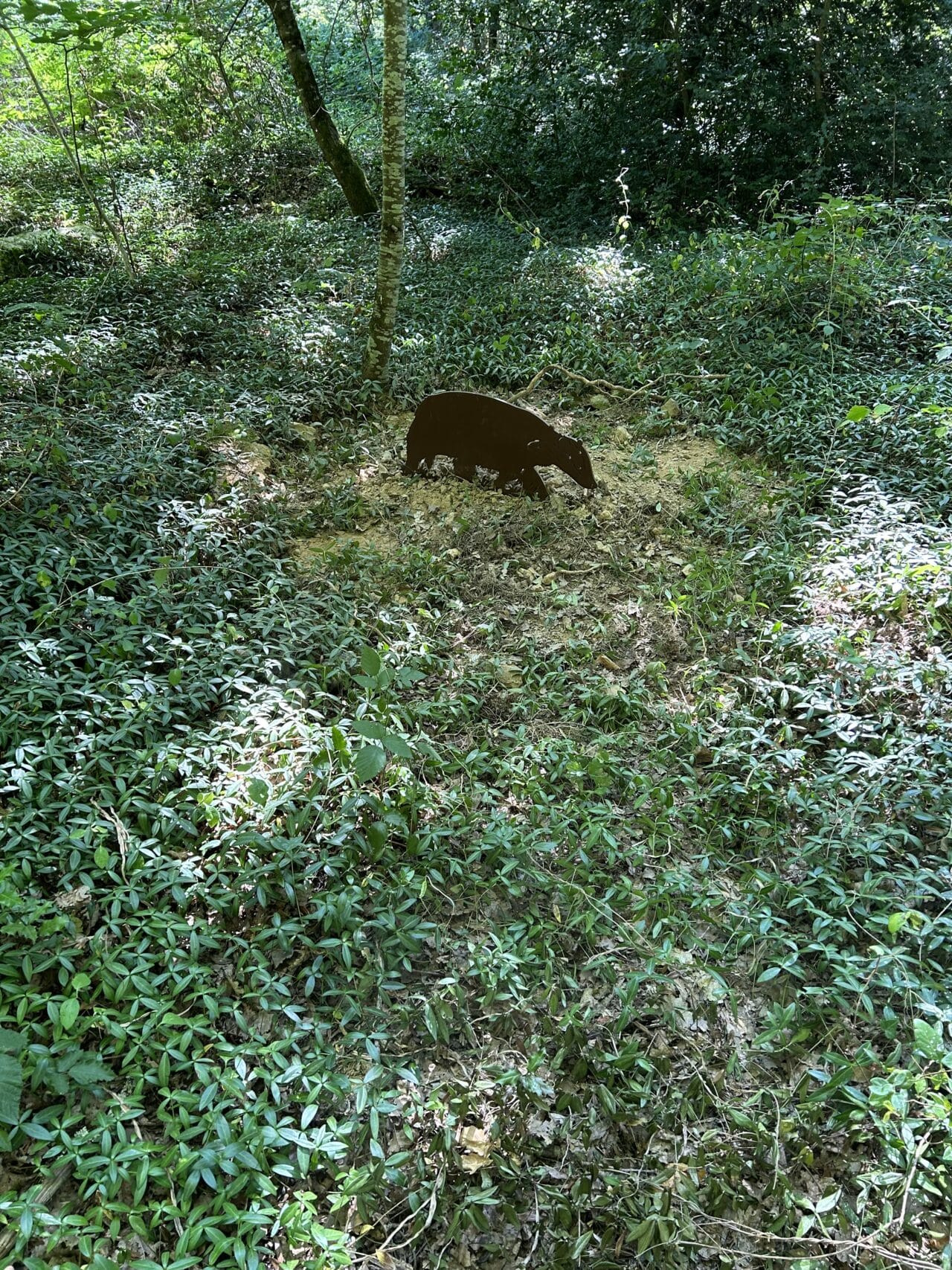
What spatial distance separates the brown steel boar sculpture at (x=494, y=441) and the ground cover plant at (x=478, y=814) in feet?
0.62

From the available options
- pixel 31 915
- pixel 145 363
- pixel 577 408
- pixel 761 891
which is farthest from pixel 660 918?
pixel 145 363

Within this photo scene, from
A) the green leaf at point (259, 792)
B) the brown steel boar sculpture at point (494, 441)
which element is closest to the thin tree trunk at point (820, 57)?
the brown steel boar sculpture at point (494, 441)

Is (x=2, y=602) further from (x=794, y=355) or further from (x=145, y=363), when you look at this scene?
(x=794, y=355)

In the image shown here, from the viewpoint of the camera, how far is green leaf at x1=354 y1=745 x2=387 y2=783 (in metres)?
Result: 2.94

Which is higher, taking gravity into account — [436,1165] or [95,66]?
[95,66]

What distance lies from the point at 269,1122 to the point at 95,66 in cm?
1092

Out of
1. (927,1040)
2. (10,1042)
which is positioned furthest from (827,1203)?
(10,1042)

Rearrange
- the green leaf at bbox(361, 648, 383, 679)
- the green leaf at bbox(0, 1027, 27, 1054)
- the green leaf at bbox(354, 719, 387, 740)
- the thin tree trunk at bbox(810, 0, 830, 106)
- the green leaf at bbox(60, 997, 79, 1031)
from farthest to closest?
the thin tree trunk at bbox(810, 0, 830, 106)
the green leaf at bbox(361, 648, 383, 679)
the green leaf at bbox(354, 719, 387, 740)
the green leaf at bbox(60, 997, 79, 1031)
the green leaf at bbox(0, 1027, 27, 1054)

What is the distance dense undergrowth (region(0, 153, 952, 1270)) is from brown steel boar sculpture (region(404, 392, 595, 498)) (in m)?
0.30

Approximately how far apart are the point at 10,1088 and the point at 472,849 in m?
1.60

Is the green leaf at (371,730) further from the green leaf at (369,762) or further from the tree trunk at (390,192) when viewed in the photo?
the tree trunk at (390,192)

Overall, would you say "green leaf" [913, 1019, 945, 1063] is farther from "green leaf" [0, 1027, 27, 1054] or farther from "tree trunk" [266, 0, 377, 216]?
"tree trunk" [266, 0, 377, 216]

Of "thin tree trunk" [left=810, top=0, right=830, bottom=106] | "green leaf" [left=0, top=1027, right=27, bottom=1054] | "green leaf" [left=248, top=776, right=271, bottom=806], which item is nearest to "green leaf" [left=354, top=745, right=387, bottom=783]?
"green leaf" [left=248, top=776, right=271, bottom=806]

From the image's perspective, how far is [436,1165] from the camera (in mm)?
2264
